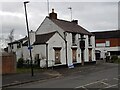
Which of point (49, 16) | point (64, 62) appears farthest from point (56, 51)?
point (49, 16)

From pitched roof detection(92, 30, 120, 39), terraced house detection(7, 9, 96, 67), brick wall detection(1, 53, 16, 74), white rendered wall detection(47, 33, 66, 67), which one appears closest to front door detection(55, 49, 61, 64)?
terraced house detection(7, 9, 96, 67)

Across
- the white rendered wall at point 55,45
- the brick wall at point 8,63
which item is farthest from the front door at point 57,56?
the brick wall at point 8,63

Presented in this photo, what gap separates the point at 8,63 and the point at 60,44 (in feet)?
34.8

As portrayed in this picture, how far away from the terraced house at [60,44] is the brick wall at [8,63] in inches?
252

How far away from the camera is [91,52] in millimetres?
44562

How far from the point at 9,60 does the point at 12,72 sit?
4.00ft

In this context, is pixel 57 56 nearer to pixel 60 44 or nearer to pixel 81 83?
pixel 60 44

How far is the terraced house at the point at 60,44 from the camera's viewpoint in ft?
114

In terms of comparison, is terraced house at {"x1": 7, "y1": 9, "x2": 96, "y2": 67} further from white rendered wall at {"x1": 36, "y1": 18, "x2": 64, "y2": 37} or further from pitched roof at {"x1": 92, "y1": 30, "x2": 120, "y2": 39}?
pitched roof at {"x1": 92, "y1": 30, "x2": 120, "y2": 39}

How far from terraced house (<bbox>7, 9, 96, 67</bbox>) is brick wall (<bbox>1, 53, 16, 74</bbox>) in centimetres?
639

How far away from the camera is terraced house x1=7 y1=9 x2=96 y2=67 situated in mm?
34781

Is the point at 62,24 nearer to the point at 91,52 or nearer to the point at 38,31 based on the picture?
the point at 38,31

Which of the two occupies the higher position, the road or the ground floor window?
the ground floor window

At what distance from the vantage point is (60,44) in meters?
36.8
